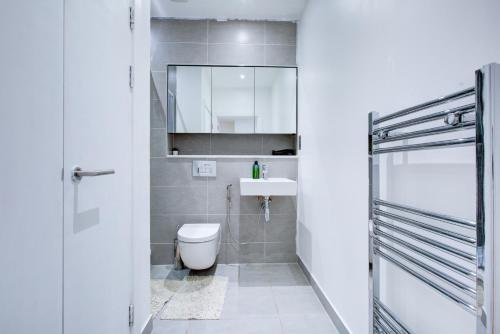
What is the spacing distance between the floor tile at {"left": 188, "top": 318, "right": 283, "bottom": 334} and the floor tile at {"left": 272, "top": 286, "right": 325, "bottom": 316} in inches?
5.8

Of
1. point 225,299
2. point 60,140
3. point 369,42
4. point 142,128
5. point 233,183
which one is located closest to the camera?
point 60,140

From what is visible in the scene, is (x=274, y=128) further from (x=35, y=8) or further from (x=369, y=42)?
(x=35, y=8)

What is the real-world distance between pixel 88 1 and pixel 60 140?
0.57 m

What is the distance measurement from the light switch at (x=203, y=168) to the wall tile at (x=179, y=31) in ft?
4.28

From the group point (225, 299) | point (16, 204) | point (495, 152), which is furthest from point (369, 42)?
point (225, 299)

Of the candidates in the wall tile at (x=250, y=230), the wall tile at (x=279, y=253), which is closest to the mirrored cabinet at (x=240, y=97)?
the wall tile at (x=250, y=230)

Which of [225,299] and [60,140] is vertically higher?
[60,140]

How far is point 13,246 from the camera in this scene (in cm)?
65

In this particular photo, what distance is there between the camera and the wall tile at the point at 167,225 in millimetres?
2555

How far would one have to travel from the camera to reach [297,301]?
1.87 m

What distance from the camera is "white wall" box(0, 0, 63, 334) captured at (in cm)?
63

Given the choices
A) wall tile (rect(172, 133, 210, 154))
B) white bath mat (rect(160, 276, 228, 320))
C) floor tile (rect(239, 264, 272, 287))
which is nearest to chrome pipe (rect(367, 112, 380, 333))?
white bath mat (rect(160, 276, 228, 320))

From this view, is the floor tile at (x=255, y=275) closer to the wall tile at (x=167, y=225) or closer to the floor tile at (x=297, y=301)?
the floor tile at (x=297, y=301)

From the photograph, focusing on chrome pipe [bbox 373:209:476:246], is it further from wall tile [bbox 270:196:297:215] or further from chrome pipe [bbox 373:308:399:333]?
wall tile [bbox 270:196:297:215]
